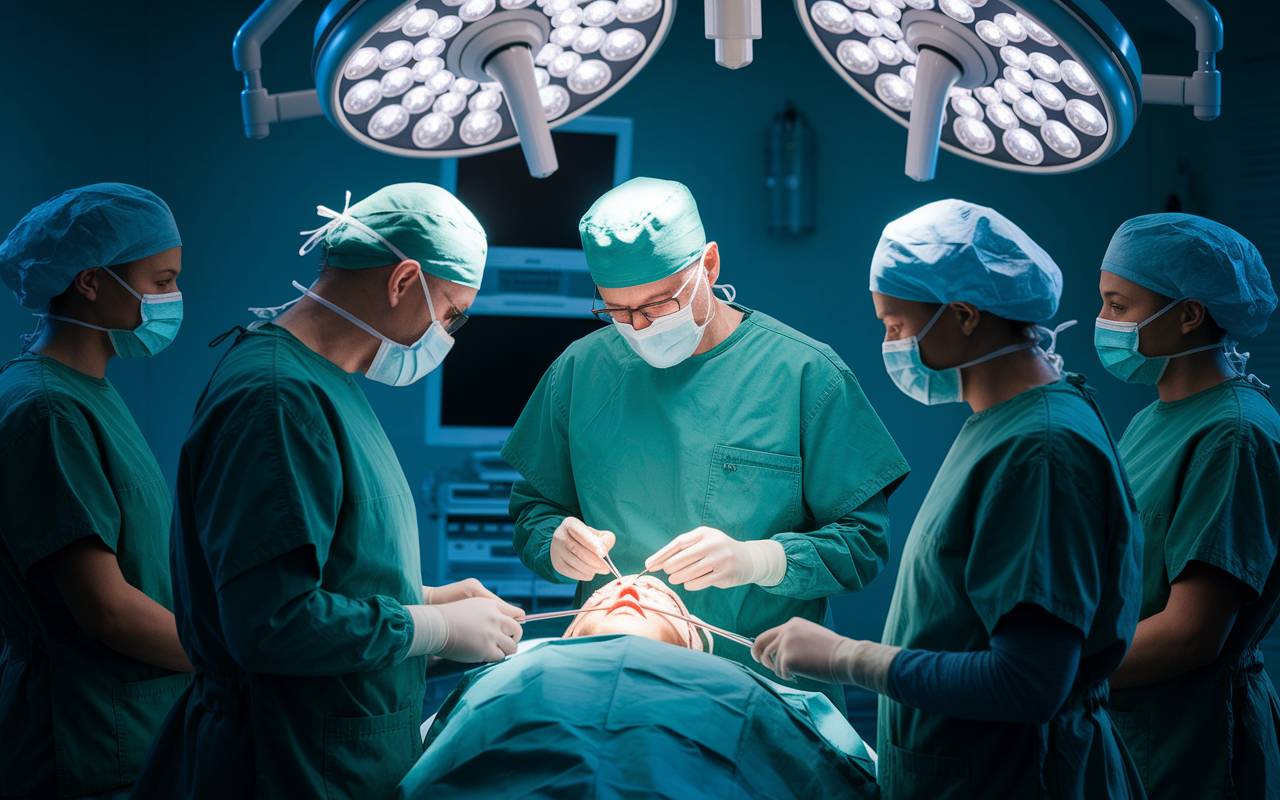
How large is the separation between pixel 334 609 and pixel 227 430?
0.29 metres

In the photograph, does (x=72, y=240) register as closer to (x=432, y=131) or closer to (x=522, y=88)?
(x=432, y=131)

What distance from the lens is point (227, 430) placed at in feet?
4.19

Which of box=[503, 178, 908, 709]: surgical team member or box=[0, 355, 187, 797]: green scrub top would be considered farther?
box=[503, 178, 908, 709]: surgical team member

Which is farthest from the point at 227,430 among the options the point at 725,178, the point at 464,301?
the point at 725,178

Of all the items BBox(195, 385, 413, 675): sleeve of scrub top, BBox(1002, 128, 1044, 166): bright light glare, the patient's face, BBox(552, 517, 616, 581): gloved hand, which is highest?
BBox(1002, 128, 1044, 166): bright light glare

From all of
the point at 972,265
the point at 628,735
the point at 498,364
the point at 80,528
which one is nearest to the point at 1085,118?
the point at 972,265

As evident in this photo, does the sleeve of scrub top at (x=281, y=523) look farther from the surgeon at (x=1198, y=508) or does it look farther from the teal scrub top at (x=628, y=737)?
the surgeon at (x=1198, y=508)

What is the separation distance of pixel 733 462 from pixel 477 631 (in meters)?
0.64

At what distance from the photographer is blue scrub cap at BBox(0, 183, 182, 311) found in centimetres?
184

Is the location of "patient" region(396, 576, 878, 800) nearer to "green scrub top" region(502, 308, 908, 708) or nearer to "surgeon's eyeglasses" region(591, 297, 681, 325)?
"green scrub top" region(502, 308, 908, 708)

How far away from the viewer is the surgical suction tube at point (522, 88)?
4.20 feet

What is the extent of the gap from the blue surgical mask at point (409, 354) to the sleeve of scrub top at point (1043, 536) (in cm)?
91

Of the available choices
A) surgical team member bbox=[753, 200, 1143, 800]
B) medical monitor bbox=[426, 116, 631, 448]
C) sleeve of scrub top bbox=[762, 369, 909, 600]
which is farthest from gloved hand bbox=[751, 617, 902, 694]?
medical monitor bbox=[426, 116, 631, 448]

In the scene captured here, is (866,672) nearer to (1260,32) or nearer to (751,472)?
(751,472)
